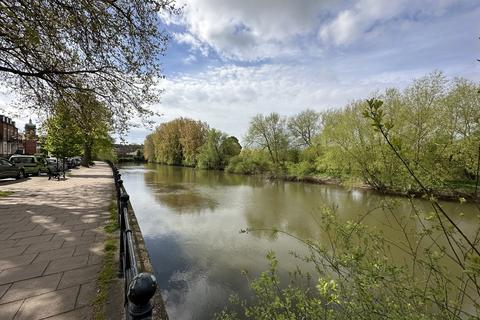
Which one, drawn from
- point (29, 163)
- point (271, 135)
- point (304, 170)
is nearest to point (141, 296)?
point (29, 163)

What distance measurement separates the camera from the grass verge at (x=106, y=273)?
259 cm

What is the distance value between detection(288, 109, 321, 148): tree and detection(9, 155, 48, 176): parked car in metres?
26.4

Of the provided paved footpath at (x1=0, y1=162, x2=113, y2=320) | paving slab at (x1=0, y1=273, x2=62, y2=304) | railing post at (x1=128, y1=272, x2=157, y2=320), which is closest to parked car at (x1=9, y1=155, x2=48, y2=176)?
paved footpath at (x1=0, y1=162, x2=113, y2=320)

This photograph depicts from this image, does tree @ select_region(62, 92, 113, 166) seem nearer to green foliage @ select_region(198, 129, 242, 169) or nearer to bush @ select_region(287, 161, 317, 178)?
bush @ select_region(287, 161, 317, 178)

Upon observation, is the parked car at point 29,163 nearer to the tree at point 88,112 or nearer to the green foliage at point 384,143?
the tree at point 88,112

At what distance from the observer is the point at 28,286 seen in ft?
9.81

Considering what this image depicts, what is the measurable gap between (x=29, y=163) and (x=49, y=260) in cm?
1733

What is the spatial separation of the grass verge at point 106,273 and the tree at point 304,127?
2979 cm

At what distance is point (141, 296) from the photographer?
1201 millimetres

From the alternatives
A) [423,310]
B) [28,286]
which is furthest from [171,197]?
[423,310]

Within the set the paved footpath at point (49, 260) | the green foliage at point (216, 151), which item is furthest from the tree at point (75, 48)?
the green foliage at point (216, 151)

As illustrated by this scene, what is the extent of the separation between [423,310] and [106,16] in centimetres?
827

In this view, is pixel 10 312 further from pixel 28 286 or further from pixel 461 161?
pixel 461 161

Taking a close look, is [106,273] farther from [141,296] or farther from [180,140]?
[180,140]
